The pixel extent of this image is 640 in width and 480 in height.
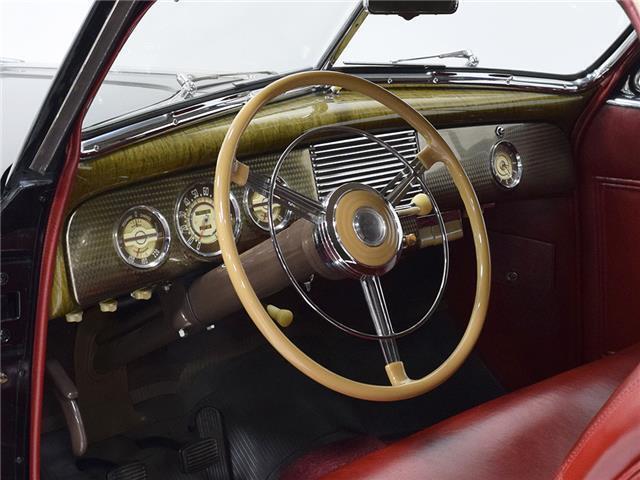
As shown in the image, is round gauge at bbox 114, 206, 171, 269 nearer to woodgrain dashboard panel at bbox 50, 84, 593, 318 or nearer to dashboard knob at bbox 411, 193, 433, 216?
woodgrain dashboard panel at bbox 50, 84, 593, 318

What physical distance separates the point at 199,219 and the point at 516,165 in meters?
0.99

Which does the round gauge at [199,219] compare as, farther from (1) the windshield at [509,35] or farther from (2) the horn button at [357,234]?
(1) the windshield at [509,35]

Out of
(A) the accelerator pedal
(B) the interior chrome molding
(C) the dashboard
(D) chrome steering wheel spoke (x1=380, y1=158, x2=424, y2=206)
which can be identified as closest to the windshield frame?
(B) the interior chrome molding

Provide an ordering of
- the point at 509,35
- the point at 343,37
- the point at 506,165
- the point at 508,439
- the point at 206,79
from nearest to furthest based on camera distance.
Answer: the point at 508,439 → the point at 206,79 → the point at 343,37 → the point at 506,165 → the point at 509,35

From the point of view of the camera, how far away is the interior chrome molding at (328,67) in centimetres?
143

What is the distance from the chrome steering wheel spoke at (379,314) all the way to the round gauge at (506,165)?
77 cm

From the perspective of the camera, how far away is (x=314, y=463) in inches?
71.9

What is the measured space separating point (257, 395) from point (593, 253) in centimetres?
104

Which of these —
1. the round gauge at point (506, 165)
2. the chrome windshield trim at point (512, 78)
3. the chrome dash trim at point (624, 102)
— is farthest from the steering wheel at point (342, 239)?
the chrome dash trim at point (624, 102)

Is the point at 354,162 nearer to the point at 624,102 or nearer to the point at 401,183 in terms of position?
the point at 401,183

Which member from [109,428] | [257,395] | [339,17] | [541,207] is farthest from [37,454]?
[541,207]

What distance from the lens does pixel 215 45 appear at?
6.38 ft

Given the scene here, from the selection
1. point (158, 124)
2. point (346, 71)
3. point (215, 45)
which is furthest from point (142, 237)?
point (346, 71)

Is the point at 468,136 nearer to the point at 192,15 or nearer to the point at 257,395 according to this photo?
the point at 192,15
